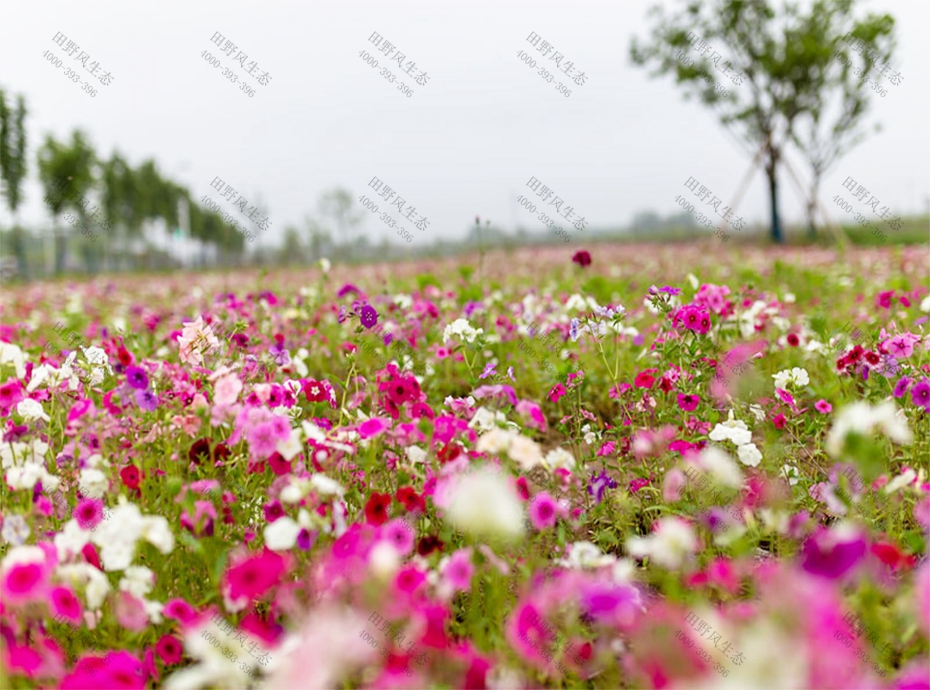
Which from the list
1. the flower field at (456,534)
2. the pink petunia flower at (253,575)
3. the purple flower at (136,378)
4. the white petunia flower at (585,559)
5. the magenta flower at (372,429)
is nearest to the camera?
the flower field at (456,534)

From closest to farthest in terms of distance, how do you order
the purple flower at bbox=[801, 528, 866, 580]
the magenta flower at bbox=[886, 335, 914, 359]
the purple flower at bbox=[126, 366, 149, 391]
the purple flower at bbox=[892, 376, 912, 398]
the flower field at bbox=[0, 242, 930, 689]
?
the purple flower at bbox=[801, 528, 866, 580] → the flower field at bbox=[0, 242, 930, 689] → the purple flower at bbox=[126, 366, 149, 391] → the purple flower at bbox=[892, 376, 912, 398] → the magenta flower at bbox=[886, 335, 914, 359]

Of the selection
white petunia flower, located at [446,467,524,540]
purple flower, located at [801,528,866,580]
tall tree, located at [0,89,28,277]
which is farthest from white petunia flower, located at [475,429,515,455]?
tall tree, located at [0,89,28,277]

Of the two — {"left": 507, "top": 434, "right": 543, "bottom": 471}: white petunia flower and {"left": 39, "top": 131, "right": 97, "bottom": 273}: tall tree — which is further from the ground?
{"left": 507, "top": 434, "right": 543, "bottom": 471}: white petunia flower

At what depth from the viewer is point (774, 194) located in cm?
2452

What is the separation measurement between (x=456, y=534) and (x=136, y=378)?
1.17m

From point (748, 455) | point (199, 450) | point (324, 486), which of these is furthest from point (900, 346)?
point (199, 450)

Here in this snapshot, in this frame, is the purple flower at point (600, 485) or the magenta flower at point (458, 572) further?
the purple flower at point (600, 485)

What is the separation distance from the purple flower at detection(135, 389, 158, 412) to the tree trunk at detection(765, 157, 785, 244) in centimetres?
2377

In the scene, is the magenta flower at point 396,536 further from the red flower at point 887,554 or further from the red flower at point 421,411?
the red flower at point 887,554

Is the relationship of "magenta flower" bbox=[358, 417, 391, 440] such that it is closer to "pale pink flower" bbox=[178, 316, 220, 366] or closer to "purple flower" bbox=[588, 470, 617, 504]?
"purple flower" bbox=[588, 470, 617, 504]

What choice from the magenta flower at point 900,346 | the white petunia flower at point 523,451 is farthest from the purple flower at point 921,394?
the white petunia flower at point 523,451

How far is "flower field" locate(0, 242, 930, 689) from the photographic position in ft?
4.05

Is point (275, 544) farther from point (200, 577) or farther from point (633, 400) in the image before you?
point (633, 400)

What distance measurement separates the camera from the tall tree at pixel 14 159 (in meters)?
26.8
